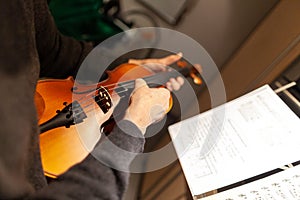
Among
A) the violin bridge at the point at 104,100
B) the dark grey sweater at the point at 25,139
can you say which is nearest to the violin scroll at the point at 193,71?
the violin bridge at the point at 104,100

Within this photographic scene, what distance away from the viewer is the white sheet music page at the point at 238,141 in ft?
2.03

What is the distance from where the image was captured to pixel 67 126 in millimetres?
750

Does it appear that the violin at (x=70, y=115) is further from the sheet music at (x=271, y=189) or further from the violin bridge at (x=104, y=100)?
the sheet music at (x=271, y=189)

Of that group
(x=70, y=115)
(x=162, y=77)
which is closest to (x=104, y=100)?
(x=70, y=115)

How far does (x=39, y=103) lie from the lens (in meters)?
0.74

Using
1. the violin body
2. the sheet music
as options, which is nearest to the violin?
the violin body

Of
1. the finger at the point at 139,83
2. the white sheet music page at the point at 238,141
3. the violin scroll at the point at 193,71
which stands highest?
the white sheet music page at the point at 238,141

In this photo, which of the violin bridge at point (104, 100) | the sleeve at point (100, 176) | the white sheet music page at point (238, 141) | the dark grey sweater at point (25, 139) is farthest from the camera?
the violin bridge at point (104, 100)

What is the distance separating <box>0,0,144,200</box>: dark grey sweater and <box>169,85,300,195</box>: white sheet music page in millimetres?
159

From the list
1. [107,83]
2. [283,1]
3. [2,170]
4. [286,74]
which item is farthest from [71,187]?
[283,1]

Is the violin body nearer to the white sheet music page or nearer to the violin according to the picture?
the violin

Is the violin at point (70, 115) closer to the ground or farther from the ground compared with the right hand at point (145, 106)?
closer to the ground

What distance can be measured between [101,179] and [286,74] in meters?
0.60

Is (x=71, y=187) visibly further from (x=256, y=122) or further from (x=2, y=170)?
(x=256, y=122)
